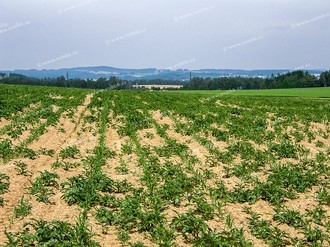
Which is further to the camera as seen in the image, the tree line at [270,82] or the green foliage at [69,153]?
the tree line at [270,82]

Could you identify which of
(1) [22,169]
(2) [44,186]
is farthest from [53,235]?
(1) [22,169]

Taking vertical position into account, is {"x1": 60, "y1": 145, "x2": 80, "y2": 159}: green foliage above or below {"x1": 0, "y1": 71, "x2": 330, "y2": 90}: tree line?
below

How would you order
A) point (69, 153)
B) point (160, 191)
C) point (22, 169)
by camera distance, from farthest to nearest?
point (69, 153) < point (22, 169) < point (160, 191)

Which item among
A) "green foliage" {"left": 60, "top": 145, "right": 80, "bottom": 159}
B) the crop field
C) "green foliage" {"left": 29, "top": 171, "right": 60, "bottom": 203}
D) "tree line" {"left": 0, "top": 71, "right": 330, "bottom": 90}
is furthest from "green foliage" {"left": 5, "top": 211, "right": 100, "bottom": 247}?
"tree line" {"left": 0, "top": 71, "right": 330, "bottom": 90}

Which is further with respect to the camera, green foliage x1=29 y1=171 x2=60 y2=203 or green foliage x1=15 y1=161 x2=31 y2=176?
green foliage x1=15 y1=161 x2=31 y2=176

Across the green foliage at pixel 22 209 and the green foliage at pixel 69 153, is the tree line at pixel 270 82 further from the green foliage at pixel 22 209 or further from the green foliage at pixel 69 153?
the green foliage at pixel 22 209

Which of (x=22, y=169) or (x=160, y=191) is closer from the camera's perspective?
(x=160, y=191)

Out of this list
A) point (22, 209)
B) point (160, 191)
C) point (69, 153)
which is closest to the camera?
point (22, 209)

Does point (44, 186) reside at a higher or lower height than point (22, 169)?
lower

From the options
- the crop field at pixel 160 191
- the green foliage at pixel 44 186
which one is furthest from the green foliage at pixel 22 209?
the green foliage at pixel 44 186

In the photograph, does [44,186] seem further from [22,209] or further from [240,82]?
[240,82]

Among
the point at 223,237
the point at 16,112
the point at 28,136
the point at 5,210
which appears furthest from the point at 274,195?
the point at 16,112

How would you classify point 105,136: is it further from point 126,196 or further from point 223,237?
point 223,237

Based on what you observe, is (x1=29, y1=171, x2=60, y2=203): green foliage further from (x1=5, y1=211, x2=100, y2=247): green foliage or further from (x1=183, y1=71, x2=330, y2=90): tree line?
Result: (x1=183, y1=71, x2=330, y2=90): tree line
